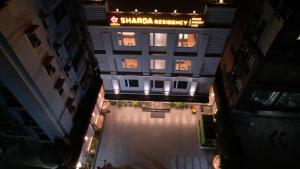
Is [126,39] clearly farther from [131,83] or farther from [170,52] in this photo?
[131,83]

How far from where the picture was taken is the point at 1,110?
30.7 meters

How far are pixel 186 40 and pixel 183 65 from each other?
15.3ft

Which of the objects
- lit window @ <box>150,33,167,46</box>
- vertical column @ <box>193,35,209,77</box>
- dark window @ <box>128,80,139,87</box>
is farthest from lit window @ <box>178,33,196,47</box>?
dark window @ <box>128,80,139,87</box>

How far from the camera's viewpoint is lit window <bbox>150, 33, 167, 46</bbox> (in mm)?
34616

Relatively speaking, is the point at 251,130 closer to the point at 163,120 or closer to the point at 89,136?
the point at 163,120

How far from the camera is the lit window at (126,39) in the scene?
34.3 m

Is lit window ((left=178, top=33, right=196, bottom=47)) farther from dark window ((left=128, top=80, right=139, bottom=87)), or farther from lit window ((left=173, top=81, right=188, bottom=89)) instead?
dark window ((left=128, top=80, right=139, bottom=87))

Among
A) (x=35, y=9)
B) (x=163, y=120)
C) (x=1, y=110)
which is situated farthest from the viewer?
(x=163, y=120)

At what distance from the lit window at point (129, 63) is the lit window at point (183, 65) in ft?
20.1

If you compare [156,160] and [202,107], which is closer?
[156,160]

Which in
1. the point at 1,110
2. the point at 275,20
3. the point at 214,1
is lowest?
the point at 1,110

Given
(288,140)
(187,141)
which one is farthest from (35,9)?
(288,140)

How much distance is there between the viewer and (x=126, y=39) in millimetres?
34969

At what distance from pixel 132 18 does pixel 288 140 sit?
89.8 ft
